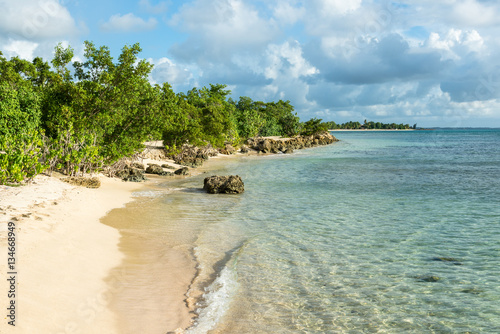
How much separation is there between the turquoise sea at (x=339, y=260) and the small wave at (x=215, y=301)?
2cm

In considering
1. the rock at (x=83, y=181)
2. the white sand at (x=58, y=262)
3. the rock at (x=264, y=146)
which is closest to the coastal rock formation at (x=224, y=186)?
the rock at (x=83, y=181)

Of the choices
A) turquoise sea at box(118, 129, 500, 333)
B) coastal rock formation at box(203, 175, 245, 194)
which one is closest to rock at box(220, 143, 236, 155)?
coastal rock formation at box(203, 175, 245, 194)

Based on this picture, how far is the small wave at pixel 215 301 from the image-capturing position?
6348 millimetres

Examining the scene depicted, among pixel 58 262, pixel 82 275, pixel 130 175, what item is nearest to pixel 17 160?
pixel 58 262

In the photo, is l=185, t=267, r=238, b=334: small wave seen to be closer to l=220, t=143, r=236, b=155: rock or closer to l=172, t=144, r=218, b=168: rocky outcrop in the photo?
l=172, t=144, r=218, b=168: rocky outcrop

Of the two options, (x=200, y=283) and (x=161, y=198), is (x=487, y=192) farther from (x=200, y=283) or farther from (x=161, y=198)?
(x=200, y=283)

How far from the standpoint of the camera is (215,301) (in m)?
7.30

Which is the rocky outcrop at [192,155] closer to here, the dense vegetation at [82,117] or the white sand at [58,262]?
the dense vegetation at [82,117]

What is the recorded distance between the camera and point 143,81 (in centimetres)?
2220

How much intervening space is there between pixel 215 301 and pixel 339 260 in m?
3.88

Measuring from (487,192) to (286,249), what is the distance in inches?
644

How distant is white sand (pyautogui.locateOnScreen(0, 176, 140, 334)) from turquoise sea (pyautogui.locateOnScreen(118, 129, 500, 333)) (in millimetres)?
1787

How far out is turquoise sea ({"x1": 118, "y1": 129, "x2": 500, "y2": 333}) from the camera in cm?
676

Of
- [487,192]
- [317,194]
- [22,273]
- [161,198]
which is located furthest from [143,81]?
[487,192]
